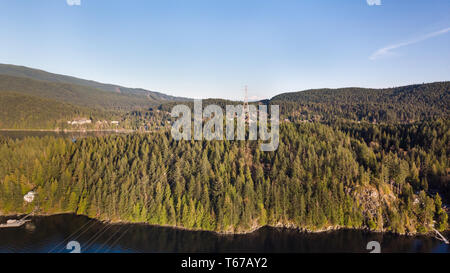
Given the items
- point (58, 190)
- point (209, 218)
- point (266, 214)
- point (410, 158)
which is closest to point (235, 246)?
point (209, 218)

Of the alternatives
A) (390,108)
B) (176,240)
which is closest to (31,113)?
(176,240)

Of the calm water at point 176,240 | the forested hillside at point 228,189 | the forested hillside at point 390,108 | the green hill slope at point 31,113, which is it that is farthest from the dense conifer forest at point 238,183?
the green hill slope at point 31,113

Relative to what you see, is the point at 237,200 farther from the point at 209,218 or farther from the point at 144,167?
the point at 144,167

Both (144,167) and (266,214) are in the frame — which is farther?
(144,167)

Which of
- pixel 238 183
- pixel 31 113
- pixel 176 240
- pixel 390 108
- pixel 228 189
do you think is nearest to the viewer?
pixel 176 240

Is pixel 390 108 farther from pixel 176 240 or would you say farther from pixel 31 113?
pixel 31 113

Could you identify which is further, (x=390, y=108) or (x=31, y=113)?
(x=31, y=113)

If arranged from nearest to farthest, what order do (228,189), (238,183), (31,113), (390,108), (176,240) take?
(176,240), (228,189), (238,183), (390,108), (31,113)

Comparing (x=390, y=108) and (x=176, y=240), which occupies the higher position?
(x=390, y=108)
